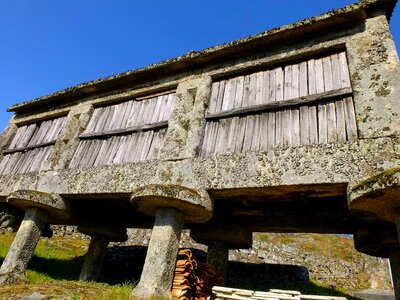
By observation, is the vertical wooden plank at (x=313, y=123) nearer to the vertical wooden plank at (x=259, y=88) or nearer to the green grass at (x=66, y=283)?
the vertical wooden plank at (x=259, y=88)

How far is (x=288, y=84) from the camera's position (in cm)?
508

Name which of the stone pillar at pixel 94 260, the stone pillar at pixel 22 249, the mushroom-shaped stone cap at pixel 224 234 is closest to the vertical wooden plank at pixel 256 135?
the mushroom-shaped stone cap at pixel 224 234

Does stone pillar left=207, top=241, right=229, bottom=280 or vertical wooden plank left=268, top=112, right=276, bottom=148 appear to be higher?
vertical wooden plank left=268, top=112, right=276, bottom=148

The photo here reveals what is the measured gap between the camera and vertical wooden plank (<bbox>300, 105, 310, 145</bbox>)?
4406 millimetres

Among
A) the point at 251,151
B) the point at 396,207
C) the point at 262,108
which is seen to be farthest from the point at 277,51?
the point at 396,207

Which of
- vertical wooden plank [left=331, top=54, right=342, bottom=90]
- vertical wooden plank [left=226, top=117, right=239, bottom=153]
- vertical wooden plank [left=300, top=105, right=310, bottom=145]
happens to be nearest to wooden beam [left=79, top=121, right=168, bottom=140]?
vertical wooden plank [left=226, top=117, right=239, bottom=153]

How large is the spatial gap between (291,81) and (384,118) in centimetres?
165

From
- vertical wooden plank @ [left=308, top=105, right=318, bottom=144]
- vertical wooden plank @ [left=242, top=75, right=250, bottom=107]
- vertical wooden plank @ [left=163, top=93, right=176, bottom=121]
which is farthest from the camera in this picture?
vertical wooden plank @ [left=163, top=93, right=176, bottom=121]

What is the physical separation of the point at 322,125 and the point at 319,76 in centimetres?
95

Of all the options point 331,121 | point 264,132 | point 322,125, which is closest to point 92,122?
point 264,132

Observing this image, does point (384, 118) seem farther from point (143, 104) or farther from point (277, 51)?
point (143, 104)

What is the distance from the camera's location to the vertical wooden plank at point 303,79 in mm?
4836

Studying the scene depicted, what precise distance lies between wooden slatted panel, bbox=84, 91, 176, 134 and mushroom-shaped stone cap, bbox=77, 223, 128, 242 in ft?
7.74

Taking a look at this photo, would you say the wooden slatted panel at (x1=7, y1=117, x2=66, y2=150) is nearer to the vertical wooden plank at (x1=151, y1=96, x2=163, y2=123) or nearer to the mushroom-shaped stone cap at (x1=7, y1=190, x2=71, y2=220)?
the mushroom-shaped stone cap at (x1=7, y1=190, x2=71, y2=220)
